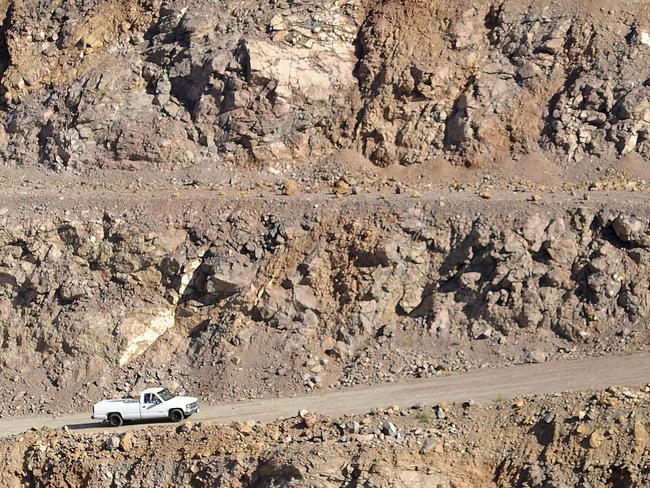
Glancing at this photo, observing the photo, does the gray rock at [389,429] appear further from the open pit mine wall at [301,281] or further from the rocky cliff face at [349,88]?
the rocky cliff face at [349,88]

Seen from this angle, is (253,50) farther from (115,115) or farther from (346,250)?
(346,250)

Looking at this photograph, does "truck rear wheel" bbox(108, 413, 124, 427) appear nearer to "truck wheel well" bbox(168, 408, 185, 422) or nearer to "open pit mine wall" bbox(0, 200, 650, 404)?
"truck wheel well" bbox(168, 408, 185, 422)

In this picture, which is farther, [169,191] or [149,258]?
[169,191]

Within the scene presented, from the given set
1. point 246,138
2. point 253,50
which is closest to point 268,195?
point 246,138

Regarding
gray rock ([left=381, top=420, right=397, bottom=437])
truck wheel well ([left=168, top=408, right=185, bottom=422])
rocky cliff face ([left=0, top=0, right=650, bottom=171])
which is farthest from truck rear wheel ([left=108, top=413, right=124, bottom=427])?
rocky cliff face ([left=0, top=0, right=650, bottom=171])

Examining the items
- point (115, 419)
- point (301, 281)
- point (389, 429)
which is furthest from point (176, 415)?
point (389, 429)

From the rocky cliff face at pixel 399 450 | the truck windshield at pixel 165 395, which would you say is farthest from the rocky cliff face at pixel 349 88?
the rocky cliff face at pixel 399 450
